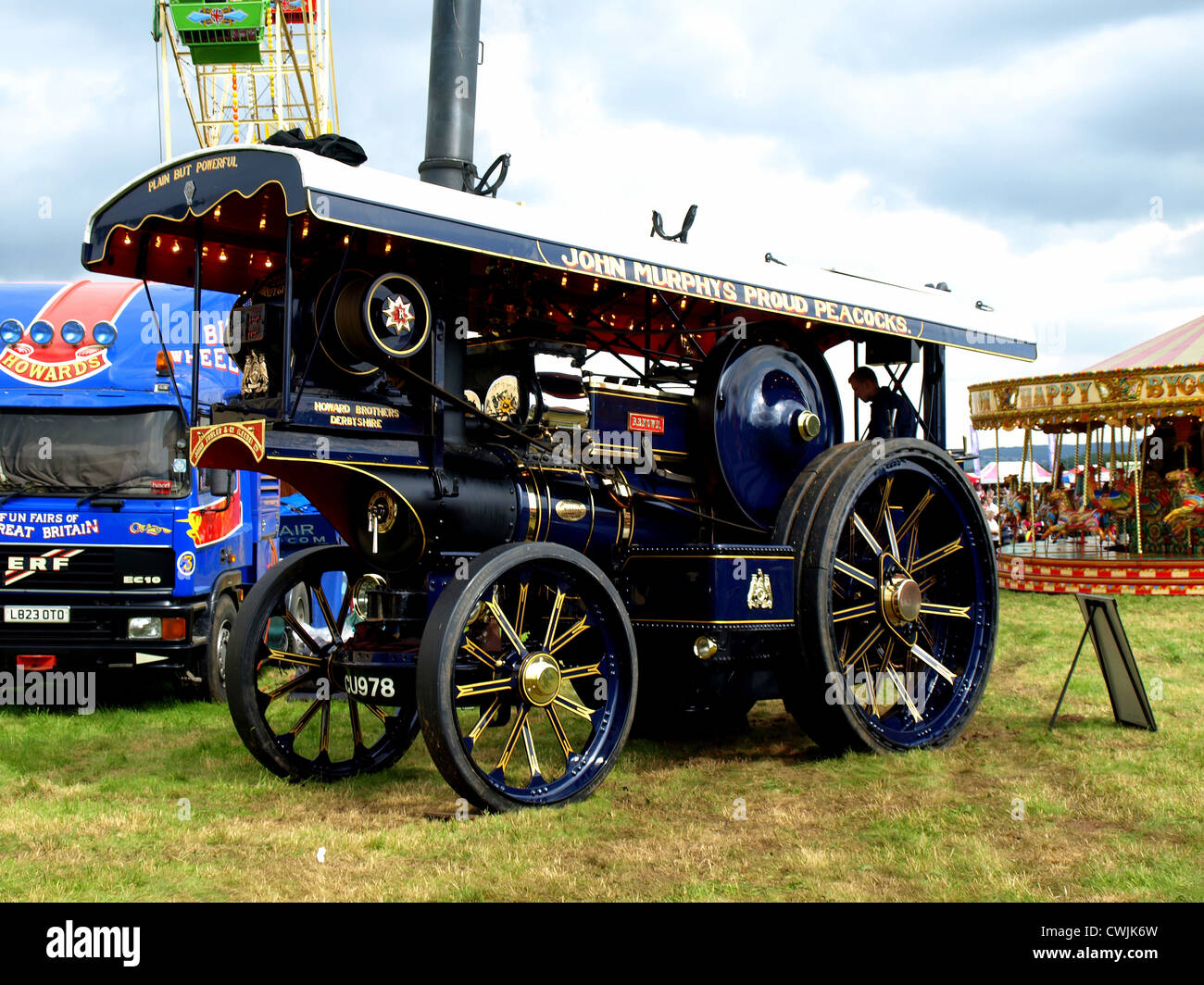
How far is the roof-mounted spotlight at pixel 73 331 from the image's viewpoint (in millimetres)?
7797

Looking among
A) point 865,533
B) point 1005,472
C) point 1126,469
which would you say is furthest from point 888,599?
point 1005,472

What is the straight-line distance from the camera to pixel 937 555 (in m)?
6.56

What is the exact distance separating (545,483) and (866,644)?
1923 mm

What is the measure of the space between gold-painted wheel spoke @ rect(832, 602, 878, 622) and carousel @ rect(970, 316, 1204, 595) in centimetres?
1032

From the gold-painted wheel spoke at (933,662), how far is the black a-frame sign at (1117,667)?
603 millimetres

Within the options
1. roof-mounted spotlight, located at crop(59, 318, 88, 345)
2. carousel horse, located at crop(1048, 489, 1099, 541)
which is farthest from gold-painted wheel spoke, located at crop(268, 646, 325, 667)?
carousel horse, located at crop(1048, 489, 1099, 541)

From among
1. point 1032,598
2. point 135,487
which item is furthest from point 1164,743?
point 1032,598

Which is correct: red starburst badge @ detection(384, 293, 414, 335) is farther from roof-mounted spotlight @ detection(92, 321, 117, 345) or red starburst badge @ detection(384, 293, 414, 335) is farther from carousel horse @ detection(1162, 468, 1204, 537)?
carousel horse @ detection(1162, 468, 1204, 537)

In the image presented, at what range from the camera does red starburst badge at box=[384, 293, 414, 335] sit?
468 cm

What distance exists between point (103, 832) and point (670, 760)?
2678mm
